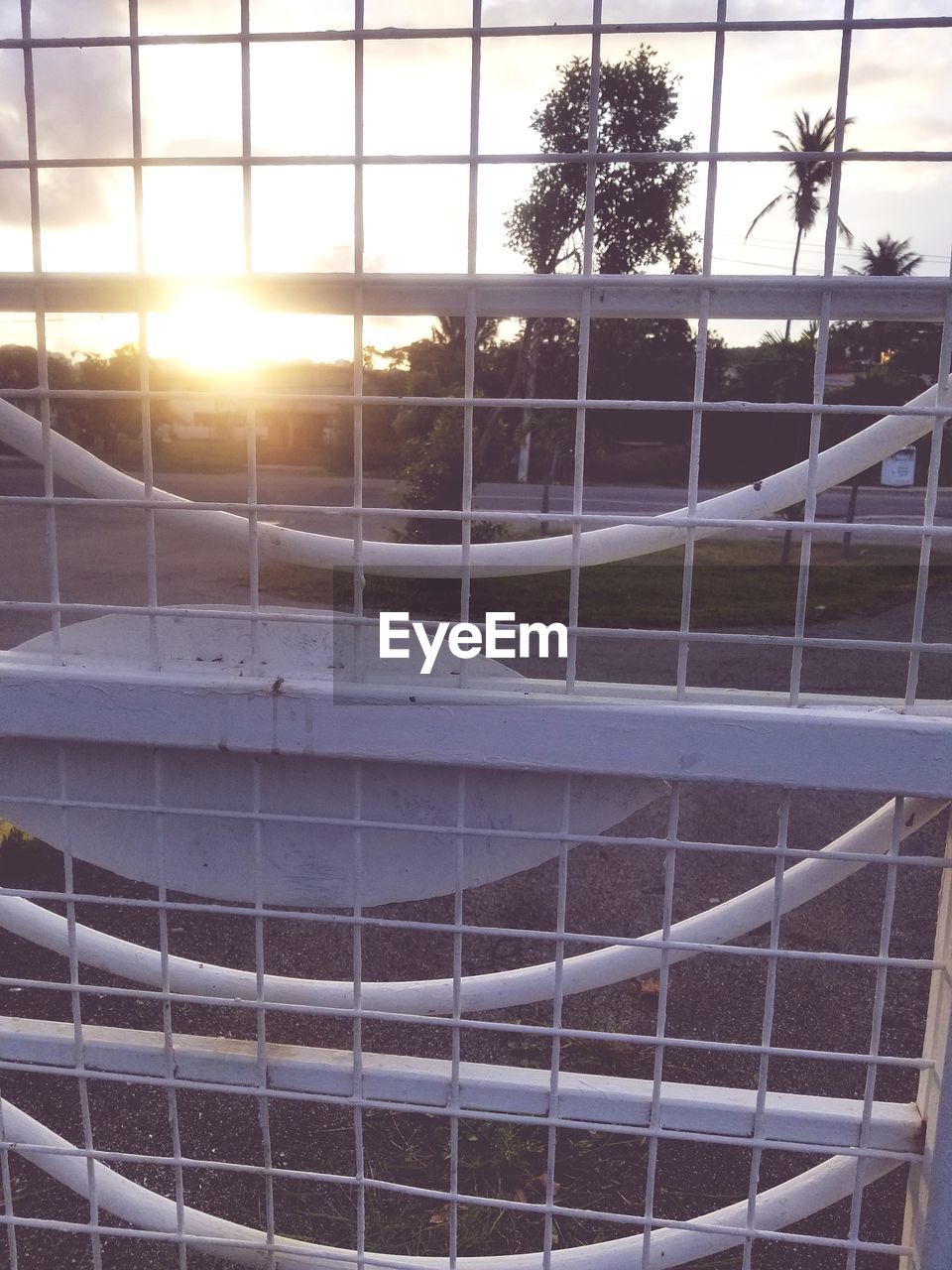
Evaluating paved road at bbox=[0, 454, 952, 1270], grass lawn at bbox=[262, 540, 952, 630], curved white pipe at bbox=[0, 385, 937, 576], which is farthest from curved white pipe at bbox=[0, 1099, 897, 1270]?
grass lawn at bbox=[262, 540, 952, 630]

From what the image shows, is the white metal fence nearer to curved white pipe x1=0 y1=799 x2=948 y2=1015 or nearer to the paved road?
curved white pipe x1=0 y1=799 x2=948 y2=1015

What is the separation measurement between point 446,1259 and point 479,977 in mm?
539

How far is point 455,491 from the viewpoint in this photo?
9820mm

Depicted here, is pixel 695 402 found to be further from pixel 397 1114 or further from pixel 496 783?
pixel 397 1114

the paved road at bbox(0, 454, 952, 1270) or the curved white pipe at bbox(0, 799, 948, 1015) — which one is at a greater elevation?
the curved white pipe at bbox(0, 799, 948, 1015)

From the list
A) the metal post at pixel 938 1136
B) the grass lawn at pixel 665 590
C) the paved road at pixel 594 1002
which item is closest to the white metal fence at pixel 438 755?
the metal post at pixel 938 1136

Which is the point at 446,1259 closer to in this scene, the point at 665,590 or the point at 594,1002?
the point at 594,1002

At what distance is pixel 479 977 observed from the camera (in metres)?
1.87

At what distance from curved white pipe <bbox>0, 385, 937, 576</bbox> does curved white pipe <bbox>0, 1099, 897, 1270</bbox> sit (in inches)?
46.9

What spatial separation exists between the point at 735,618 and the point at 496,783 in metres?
9.78

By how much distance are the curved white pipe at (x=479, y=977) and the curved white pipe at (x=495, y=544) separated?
611mm

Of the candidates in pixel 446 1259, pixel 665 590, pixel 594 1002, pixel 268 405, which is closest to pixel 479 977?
pixel 446 1259

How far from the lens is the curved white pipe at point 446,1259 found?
1.76 metres

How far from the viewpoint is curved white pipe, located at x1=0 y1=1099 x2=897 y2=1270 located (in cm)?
176
